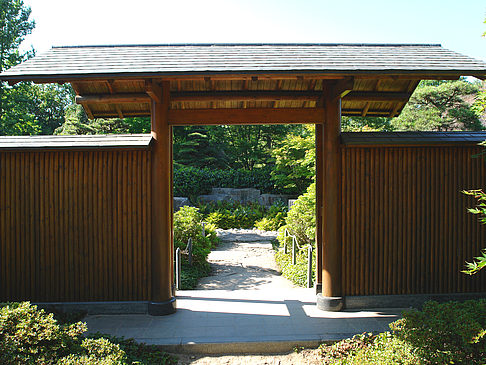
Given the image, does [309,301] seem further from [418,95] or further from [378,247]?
[418,95]

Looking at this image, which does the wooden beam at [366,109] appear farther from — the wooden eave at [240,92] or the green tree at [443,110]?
the green tree at [443,110]

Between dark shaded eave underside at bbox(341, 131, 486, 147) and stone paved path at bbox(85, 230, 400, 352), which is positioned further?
dark shaded eave underside at bbox(341, 131, 486, 147)

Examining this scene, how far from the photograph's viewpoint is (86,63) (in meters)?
5.37

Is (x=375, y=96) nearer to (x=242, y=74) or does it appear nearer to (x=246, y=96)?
(x=246, y=96)

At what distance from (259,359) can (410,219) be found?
10.4 ft

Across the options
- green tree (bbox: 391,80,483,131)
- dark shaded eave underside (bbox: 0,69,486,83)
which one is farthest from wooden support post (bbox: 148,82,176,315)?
green tree (bbox: 391,80,483,131)

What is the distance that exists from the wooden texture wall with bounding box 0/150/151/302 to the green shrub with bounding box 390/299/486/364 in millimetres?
3712

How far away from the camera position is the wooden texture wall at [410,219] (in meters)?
5.64

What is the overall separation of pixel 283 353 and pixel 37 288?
12.6 feet

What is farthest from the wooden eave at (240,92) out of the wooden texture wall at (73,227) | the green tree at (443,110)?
the green tree at (443,110)

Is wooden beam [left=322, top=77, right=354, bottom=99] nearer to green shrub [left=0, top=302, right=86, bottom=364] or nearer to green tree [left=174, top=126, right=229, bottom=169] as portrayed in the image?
green shrub [left=0, top=302, right=86, bottom=364]

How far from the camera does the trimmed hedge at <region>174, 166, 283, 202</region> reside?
20.3m

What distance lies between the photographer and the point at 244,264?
10.4 metres

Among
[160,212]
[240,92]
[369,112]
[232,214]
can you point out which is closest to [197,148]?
[232,214]
